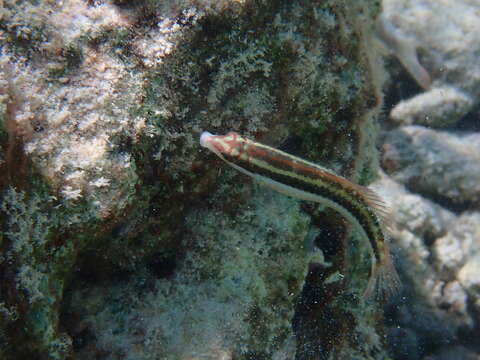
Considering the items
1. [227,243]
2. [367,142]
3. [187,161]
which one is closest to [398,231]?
[367,142]

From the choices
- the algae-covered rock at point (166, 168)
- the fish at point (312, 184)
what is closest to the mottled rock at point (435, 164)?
the algae-covered rock at point (166, 168)

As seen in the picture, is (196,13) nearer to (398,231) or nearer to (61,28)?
(61,28)

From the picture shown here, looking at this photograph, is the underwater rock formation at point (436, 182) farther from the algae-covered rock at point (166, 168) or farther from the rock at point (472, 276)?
the algae-covered rock at point (166, 168)

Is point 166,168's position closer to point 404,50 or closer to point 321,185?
point 321,185

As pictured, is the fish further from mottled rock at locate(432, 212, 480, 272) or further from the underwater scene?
mottled rock at locate(432, 212, 480, 272)

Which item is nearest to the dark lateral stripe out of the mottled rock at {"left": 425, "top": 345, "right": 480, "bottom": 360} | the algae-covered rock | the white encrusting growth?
the algae-covered rock

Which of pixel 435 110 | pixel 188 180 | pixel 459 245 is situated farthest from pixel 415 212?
pixel 188 180
